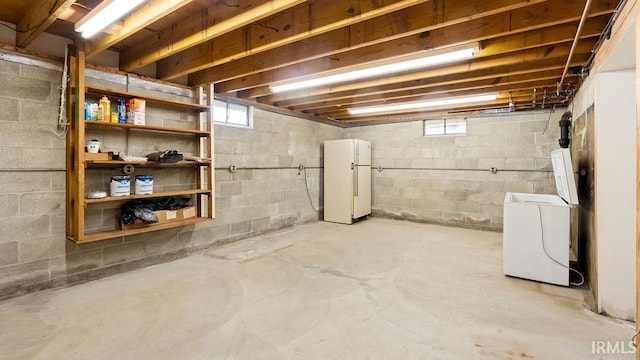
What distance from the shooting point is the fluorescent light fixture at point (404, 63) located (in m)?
2.55

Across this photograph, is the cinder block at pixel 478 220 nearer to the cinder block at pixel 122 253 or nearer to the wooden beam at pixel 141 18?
the cinder block at pixel 122 253

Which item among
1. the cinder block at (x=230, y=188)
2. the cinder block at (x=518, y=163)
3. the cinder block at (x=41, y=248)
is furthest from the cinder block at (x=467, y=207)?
the cinder block at (x=41, y=248)

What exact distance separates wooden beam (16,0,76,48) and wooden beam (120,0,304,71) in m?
0.77

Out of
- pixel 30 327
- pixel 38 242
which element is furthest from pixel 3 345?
pixel 38 242

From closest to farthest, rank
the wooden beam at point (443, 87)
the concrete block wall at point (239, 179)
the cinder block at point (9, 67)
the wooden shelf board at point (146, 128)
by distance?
the cinder block at point (9, 67) < the concrete block wall at point (239, 179) < the wooden shelf board at point (146, 128) < the wooden beam at point (443, 87)

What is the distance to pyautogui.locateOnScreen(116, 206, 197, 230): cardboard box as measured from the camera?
3078 mm

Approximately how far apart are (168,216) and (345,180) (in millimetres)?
3365

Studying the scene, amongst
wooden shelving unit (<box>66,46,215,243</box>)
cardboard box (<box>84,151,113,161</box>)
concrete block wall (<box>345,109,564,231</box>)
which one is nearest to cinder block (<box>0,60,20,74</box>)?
wooden shelving unit (<box>66,46,215,243</box>)

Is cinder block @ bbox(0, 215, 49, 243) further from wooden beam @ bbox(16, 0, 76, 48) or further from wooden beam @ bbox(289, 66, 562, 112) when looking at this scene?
wooden beam @ bbox(289, 66, 562, 112)

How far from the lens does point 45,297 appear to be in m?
2.57

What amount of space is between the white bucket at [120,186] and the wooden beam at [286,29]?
1295 mm

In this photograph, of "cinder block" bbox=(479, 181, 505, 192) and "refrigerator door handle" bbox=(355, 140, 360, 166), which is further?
"refrigerator door handle" bbox=(355, 140, 360, 166)

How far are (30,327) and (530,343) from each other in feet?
11.5

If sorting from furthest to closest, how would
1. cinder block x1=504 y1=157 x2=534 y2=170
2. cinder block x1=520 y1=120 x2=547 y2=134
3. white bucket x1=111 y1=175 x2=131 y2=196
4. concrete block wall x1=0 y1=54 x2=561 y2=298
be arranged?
cinder block x1=504 y1=157 x2=534 y2=170, cinder block x1=520 y1=120 x2=547 y2=134, white bucket x1=111 y1=175 x2=131 y2=196, concrete block wall x1=0 y1=54 x2=561 y2=298
